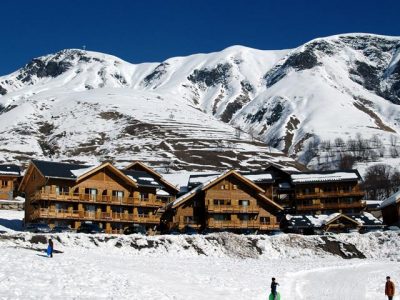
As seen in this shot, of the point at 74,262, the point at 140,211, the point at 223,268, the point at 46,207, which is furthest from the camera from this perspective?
the point at 140,211

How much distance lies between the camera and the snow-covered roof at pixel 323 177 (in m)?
119

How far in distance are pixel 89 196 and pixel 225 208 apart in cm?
2044

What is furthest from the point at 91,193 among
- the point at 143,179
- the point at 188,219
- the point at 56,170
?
the point at 188,219

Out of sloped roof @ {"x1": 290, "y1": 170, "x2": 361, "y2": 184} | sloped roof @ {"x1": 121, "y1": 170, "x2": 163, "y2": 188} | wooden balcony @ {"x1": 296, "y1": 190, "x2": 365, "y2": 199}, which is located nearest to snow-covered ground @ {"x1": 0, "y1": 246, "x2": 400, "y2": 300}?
sloped roof @ {"x1": 121, "y1": 170, "x2": 163, "y2": 188}

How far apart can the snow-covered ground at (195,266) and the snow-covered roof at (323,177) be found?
4958 cm

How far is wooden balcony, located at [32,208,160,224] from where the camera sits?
7488 cm

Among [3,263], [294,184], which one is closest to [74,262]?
[3,263]

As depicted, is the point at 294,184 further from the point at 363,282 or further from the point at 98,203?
the point at 363,282

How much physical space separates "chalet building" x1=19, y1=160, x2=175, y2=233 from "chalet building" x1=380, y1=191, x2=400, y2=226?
140 ft

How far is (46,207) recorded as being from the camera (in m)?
75.8

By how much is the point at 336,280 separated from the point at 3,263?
85.8 feet

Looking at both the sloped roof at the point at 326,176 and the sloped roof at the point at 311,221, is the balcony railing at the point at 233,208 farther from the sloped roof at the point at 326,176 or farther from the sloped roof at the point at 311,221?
the sloped roof at the point at 326,176

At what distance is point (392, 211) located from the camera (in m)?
105

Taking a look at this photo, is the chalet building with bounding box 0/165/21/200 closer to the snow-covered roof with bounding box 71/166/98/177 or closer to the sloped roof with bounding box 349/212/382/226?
the snow-covered roof with bounding box 71/166/98/177
